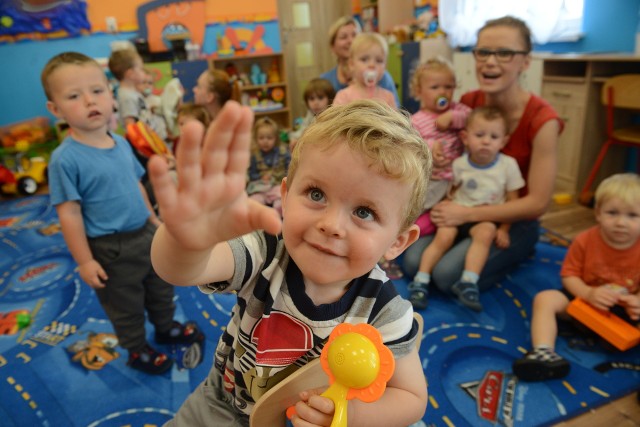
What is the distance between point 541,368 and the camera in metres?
1.28

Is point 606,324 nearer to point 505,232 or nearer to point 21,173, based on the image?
point 505,232

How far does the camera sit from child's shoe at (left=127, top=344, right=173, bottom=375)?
1387mm

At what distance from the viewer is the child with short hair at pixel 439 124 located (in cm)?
193

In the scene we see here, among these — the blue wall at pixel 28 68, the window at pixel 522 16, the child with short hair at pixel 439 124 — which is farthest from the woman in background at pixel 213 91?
the blue wall at pixel 28 68

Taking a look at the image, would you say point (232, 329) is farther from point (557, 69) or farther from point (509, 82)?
point (557, 69)

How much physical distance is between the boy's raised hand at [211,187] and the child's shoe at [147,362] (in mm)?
1086

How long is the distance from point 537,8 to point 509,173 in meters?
1.99

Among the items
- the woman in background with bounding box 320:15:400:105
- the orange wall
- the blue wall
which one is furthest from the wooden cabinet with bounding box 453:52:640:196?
the blue wall

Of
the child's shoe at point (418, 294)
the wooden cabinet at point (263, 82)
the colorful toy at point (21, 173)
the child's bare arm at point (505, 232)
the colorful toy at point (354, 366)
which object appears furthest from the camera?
the wooden cabinet at point (263, 82)

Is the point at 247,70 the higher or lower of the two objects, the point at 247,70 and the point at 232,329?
the higher

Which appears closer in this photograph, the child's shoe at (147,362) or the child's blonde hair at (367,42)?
the child's shoe at (147,362)

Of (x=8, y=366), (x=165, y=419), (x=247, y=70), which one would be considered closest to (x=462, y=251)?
(x=165, y=419)

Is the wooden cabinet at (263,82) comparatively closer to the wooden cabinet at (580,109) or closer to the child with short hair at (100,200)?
the wooden cabinet at (580,109)

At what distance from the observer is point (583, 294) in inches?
56.8
